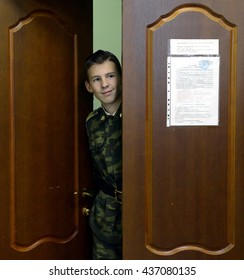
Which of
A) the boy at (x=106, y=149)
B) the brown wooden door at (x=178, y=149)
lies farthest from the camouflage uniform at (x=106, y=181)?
the brown wooden door at (x=178, y=149)

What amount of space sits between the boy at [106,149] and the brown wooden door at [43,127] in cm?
9

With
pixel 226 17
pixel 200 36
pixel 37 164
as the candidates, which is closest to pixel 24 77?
pixel 37 164

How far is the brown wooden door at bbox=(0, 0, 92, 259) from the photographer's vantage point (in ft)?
5.10

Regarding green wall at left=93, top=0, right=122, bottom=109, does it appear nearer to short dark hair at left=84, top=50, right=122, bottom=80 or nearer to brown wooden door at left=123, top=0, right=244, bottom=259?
short dark hair at left=84, top=50, right=122, bottom=80

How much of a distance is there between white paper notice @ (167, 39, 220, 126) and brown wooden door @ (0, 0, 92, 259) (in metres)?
0.55

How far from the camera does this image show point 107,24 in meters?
2.05

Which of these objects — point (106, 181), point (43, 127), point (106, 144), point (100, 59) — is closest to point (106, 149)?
point (106, 144)

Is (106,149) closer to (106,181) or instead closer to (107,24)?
(106,181)

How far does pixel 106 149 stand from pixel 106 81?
0.97 ft

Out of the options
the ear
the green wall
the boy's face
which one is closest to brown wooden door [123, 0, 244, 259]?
the boy's face

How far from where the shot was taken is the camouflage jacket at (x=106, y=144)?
1.67 metres

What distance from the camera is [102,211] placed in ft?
5.73

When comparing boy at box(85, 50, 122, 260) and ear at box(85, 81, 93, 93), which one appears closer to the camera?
boy at box(85, 50, 122, 260)

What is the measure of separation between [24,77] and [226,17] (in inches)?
32.6
